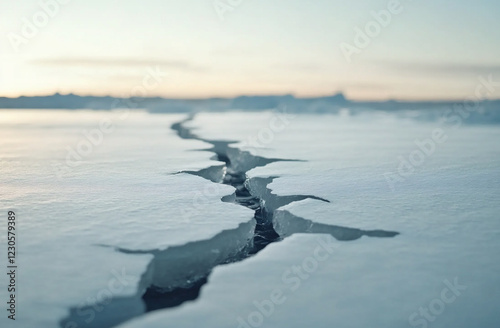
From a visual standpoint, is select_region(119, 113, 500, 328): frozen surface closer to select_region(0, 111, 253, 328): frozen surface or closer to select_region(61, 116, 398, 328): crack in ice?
select_region(61, 116, 398, 328): crack in ice

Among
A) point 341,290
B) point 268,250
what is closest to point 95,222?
point 268,250

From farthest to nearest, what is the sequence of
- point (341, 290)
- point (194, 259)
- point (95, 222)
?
point (95, 222) → point (194, 259) → point (341, 290)

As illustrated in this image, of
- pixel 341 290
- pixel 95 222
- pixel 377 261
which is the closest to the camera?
pixel 341 290

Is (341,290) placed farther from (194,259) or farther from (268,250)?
(194,259)

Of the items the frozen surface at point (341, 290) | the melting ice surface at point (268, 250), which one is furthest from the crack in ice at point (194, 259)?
the frozen surface at point (341, 290)

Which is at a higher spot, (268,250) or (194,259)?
(268,250)

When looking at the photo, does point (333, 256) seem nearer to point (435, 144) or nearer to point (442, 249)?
point (442, 249)

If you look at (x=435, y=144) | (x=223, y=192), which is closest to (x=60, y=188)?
(x=223, y=192)
